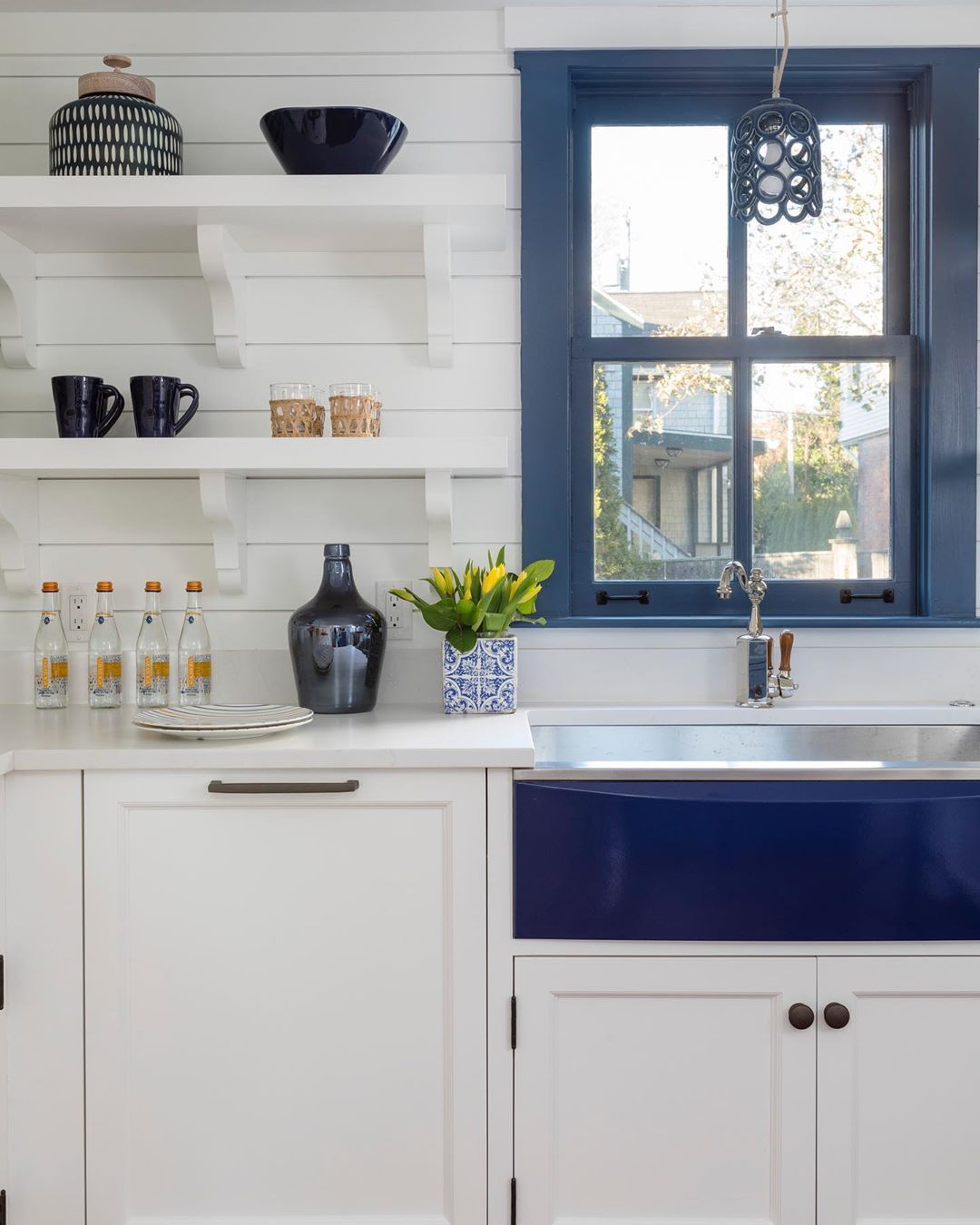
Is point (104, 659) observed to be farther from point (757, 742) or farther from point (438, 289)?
point (757, 742)

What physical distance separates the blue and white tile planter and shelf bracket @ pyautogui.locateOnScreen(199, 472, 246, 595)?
0.49 m

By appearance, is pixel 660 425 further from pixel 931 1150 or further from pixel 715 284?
pixel 931 1150

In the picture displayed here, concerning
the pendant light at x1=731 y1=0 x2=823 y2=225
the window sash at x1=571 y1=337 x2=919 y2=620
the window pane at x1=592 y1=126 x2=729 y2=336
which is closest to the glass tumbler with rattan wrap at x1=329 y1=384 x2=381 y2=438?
the window sash at x1=571 y1=337 x2=919 y2=620

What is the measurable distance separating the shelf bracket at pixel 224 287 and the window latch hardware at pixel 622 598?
910 mm

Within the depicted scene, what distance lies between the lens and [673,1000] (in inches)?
61.6

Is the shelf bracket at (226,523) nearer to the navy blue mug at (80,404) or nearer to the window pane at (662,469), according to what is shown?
the navy blue mug at (80,404)

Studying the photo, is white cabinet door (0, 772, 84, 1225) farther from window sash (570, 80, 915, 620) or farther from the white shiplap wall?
window sash (570, 80, 915, 620)

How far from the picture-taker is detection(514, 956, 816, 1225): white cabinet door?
156 cm

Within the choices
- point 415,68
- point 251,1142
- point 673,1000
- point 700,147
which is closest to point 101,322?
point 415,68

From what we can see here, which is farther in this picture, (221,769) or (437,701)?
(437,701)

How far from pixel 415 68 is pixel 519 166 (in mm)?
296

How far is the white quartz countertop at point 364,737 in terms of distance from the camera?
5.10ft

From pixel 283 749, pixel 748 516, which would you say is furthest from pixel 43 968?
pixel 748 516

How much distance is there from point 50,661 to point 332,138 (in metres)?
1.15
